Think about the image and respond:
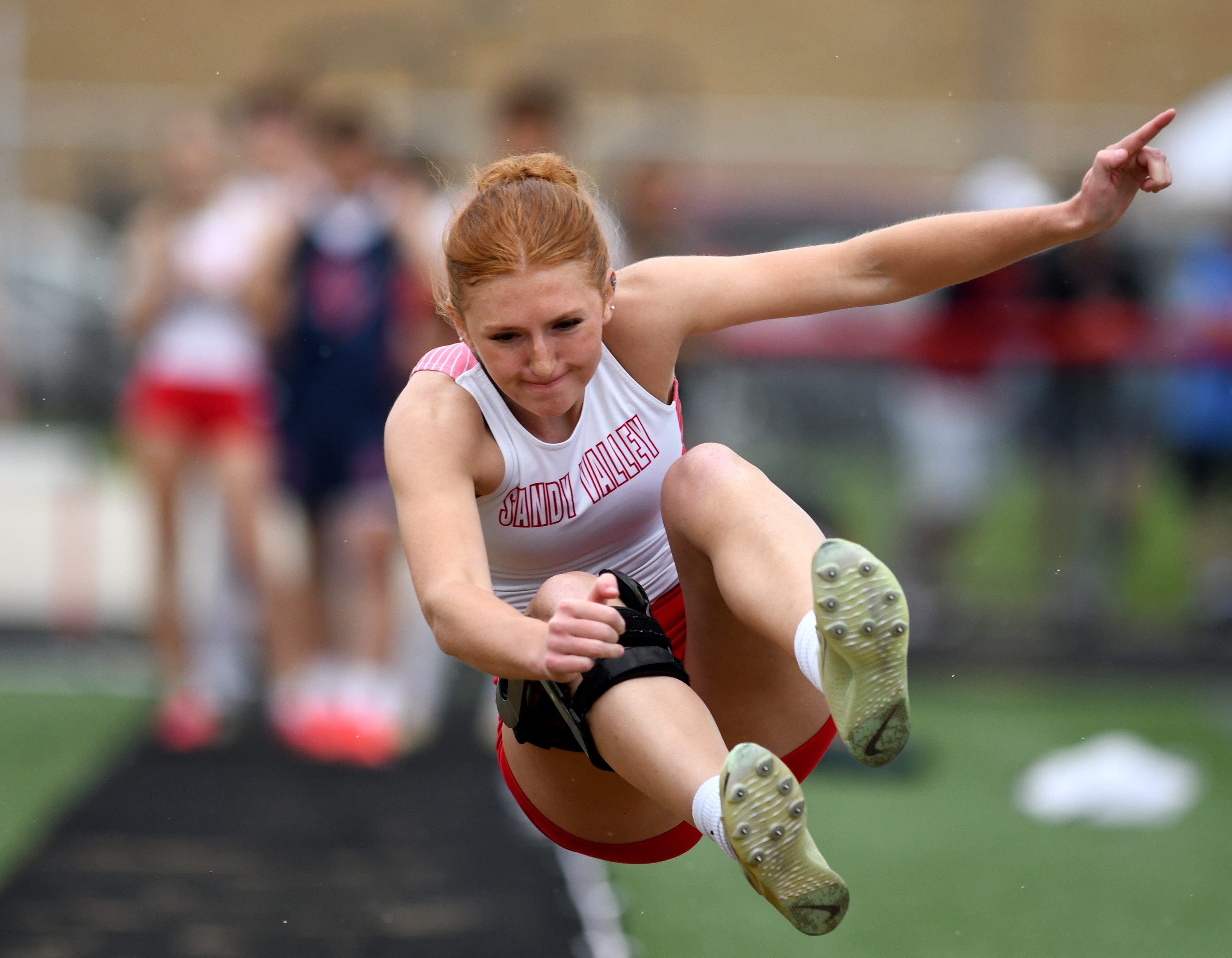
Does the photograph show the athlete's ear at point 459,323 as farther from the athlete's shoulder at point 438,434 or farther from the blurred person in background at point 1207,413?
the blurred person in background at point 1207,413

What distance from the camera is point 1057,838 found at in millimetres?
5559

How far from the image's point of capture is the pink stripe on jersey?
2.61 m

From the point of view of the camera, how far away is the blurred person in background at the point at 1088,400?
24.9 ft

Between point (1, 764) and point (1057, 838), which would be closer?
point (1057, 838)

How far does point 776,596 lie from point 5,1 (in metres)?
14.8

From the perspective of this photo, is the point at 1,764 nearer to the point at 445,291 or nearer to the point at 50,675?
the point at 50,675

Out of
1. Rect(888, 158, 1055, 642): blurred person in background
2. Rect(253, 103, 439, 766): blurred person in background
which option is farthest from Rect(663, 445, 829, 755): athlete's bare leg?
Rect(888, 158, 1055, 642): blurred person in background

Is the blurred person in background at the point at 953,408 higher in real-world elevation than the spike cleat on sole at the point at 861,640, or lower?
lower

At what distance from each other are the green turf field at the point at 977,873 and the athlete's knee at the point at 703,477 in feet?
6.93

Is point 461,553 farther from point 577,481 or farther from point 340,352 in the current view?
point 340,352

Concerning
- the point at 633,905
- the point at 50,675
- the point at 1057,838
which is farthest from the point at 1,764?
the point at 1057,838

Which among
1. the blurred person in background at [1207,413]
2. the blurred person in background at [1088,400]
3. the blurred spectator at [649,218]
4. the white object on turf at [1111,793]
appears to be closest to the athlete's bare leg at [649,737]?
the blurred spectator at [649,218]

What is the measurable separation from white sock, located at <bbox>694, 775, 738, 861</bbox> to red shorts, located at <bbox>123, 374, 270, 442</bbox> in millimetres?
4336

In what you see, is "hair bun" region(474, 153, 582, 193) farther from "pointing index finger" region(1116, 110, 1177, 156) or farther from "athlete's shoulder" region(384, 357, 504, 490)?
"pointing index finger" region(1116, 110, 1177, 156)
